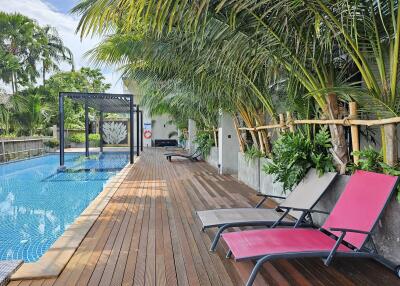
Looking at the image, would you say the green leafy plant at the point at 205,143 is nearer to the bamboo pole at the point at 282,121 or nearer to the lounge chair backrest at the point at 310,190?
the bamboo pole at the point at 282,121

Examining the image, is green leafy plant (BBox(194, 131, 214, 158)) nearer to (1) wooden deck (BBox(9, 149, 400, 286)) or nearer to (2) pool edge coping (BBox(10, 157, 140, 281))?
(1) wooden deck (BBox(9, 149, 400, 286))

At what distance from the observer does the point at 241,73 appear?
5.55 metres

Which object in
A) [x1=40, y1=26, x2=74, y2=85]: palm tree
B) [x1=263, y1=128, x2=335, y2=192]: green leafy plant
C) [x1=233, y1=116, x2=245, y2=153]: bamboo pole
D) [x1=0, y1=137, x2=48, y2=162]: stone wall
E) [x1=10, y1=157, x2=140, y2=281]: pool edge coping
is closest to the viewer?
[x1=10, y1=157, x2=140, y2=281]: pool edge coping

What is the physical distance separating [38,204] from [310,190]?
18.8 ft

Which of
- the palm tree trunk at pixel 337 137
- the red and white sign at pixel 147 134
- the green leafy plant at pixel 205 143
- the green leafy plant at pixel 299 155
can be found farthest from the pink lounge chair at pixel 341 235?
the red and white sign at pixel 147 134

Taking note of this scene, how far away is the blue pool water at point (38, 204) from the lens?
4633 millimetres

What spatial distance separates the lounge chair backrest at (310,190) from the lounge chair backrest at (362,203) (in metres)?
0.38

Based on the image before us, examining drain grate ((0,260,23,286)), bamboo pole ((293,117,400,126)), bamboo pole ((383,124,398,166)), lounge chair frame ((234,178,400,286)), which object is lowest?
drain grate ((0,260,23,286))

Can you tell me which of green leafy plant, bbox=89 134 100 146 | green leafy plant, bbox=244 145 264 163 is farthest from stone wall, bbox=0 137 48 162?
green leafy plant, bbox=244 145 264 163

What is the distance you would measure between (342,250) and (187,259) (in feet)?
4.66

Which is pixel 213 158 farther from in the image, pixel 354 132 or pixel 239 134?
pixel 354 132

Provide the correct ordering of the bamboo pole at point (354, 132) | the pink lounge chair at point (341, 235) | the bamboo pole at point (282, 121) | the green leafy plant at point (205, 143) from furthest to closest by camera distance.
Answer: the green leafy plant at point (205, 143) < the bamboo pole at point (282, 121) < the bamboo pole at point (354, 132) < the pink lounge chair at point (341, 235)

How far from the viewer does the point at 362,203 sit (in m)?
3.03

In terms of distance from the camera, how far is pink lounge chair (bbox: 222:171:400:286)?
8.35 ft
